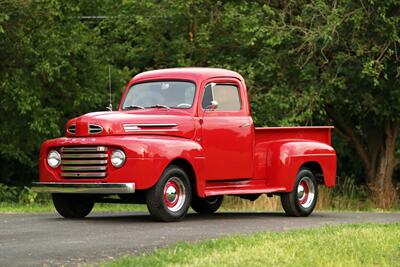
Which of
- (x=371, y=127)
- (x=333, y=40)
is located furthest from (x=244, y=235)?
(x=371, y=127)

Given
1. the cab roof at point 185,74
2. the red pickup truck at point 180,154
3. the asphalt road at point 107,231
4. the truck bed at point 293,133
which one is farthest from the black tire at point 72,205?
the truck bed at point 293,133

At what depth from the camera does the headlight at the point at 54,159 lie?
14.5 meters

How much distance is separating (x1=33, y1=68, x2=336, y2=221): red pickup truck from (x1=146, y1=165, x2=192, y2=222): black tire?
0.5 inches

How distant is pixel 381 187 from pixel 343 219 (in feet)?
42.7

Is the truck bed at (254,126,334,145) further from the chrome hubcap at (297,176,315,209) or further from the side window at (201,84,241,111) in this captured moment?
the chrome hubcap at (297,176,315,209)

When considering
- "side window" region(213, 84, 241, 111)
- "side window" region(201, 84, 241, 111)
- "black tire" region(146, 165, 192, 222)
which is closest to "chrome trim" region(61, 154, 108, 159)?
"black tire" region(146, 165, 192, 222)

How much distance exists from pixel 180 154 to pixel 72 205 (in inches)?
81.1

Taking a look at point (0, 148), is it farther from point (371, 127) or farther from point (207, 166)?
point (207, 166)

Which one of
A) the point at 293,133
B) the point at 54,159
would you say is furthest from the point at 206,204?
the point at 54,159

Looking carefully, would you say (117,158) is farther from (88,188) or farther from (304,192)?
(304,192)

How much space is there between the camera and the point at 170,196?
14117 millimetres

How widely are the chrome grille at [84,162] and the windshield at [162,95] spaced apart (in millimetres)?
→ 1442

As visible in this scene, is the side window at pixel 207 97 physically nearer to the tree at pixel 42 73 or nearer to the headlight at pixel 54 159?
the headlight at pixel 54 159

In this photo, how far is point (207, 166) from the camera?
14.8 metres
